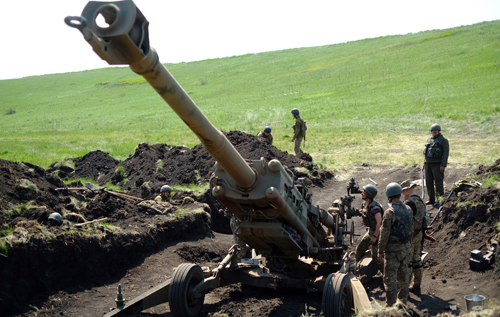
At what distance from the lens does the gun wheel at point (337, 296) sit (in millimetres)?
7816

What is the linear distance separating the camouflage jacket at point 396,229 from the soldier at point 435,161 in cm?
630

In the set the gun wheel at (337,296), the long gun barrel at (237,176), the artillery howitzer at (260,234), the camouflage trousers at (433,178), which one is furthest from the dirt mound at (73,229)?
the camouflage trousers at (433,178)

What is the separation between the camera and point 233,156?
750 centimetres

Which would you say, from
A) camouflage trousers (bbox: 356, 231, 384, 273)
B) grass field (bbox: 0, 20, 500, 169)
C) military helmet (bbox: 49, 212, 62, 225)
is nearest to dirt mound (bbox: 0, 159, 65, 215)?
military helmet (bbox: 49, 212, 62, 225)

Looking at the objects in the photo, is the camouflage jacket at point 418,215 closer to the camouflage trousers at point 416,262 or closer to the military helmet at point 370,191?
the camouflage trousers at point 416,262

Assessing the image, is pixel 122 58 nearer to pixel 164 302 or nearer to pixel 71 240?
pixel 164 302

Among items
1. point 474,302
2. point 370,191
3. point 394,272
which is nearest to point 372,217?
point 370,191

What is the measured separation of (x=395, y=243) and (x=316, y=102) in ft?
121

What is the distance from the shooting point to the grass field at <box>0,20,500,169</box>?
26172 millimetres

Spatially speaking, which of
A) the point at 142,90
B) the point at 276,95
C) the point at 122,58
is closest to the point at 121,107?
the point at 142,90

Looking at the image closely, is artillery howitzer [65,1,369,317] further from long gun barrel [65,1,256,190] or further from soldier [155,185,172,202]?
soldier [155,185,172,202]

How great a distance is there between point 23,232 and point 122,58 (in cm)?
562

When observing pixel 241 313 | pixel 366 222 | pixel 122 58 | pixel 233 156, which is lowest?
pixel 241 313

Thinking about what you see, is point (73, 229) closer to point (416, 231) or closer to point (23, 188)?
point (23, 188)
